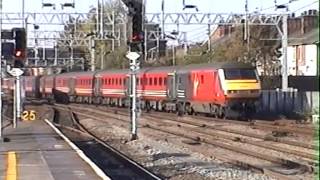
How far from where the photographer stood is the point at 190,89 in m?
38.0

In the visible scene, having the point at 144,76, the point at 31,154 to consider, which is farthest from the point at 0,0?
the point at 144,76

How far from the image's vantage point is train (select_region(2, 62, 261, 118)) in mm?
34406

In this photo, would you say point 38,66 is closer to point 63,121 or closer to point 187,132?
point 63,121

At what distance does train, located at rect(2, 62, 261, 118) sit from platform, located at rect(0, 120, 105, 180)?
35.7ft

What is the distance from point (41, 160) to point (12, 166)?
1.42 m

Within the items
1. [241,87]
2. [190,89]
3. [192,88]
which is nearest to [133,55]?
[241,87]

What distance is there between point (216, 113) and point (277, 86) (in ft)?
61.0

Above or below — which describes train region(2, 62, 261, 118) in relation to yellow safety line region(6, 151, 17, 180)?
above

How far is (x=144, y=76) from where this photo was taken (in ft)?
155

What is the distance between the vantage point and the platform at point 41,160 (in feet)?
44.9

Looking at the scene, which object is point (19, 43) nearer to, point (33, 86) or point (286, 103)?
point (286, 103)

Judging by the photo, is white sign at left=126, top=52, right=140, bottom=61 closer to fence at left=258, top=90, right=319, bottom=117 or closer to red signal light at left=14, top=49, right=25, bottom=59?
red signal light at left=14, top=49, right=25, bottom=59

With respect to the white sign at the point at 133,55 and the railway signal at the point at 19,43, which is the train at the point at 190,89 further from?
the railway signal at the point at 19,43

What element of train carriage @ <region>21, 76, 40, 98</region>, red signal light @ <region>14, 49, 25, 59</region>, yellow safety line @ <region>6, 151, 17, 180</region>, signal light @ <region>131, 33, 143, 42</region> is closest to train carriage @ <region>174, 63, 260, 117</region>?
red signal light @ <region>14, 49, 25, 59</region>
